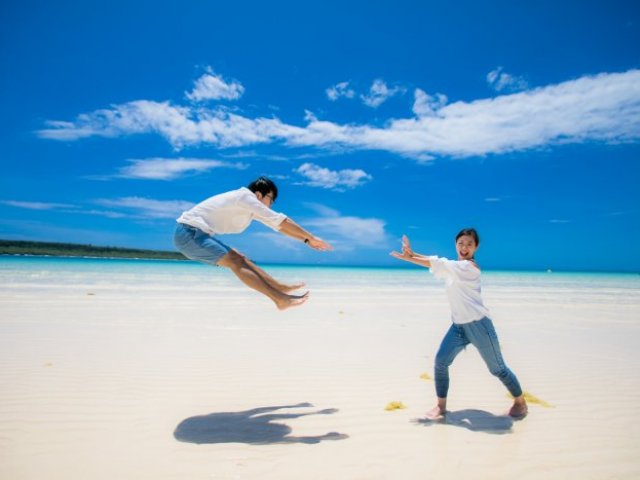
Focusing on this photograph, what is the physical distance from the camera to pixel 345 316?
10.9 metres

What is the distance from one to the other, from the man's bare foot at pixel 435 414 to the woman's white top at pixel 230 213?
7.62 ft

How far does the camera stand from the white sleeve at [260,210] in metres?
3.75

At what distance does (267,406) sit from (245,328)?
4.63 meters

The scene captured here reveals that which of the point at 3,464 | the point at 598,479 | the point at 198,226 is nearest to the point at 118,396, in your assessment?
the point at 3,464

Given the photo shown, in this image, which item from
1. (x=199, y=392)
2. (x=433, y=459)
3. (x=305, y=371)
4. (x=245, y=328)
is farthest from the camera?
(x=245, y=328)

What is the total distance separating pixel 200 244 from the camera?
3.86 meters

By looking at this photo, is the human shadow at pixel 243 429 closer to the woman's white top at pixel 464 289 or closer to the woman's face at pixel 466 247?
the woman's white top at pixel 464 289

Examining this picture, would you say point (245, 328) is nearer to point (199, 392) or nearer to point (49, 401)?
point (199, 392)

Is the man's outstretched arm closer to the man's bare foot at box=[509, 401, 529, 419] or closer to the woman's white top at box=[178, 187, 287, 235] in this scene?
the woman's white top at box=[178, 187, 287, 235]

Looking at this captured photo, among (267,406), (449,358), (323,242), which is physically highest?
(323,242)

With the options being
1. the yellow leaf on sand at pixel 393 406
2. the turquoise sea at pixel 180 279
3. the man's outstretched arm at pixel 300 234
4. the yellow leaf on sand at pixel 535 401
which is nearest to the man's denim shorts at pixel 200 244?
the man's outstretched arm at pixel 300 234

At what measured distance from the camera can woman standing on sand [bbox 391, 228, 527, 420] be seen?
3.71m

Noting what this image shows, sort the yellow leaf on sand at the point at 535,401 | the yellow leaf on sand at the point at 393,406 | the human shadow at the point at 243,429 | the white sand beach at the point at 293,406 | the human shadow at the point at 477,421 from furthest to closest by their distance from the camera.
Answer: the yellow leaf on sand at the point at 535,401
the yellow leaf on sand at the point at 393,406
the human shadow at the point at 477,421
the human shadow at the point at 243,429
the white sand beach at the point at 293,406

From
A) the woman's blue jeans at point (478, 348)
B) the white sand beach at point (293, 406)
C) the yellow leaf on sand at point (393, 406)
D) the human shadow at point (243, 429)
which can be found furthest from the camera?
the yellow leaf on sand at point (393, 406)
